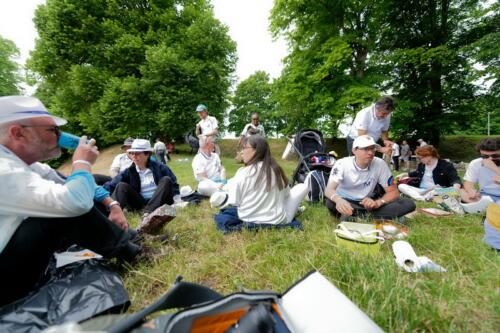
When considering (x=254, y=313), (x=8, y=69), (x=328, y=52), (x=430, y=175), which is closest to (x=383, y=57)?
(x=328, y=52)

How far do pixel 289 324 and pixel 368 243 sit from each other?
1.49 m

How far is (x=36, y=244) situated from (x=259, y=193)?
2182 millimetres

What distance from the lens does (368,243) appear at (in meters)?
2.13

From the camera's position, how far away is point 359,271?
1.73m

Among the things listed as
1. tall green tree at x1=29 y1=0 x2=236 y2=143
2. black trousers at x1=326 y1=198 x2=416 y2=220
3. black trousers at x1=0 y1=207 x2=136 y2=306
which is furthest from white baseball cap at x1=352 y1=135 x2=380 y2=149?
tall green tree at x1=29 y1=0 x2=236 y2=143

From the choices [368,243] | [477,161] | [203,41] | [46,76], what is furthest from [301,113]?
[46,76]

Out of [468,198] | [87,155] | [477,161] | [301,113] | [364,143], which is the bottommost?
[468,198]

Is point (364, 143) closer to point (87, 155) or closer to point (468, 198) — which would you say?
point (468, 198)

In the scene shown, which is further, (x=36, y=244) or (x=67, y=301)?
(x=36, y=244)

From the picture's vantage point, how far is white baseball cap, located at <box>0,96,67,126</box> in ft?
4.88

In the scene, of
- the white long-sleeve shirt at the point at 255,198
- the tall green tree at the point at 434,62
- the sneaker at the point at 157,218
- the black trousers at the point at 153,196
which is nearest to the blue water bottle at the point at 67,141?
the sneaker at the point at 157,218

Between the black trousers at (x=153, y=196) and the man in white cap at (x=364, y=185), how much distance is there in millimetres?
2460

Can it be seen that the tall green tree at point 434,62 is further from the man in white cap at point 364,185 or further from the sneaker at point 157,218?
the sneaker at point 157,218

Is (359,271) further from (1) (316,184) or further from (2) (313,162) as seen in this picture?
(2) (313,162)
